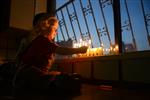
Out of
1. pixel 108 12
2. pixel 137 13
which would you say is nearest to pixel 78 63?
pixel 108 12

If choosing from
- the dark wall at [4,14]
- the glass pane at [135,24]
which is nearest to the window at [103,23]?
the glass pane at [135,24]

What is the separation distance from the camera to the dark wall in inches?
95.8

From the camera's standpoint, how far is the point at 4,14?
8.18ft

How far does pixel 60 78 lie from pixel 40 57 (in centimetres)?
21

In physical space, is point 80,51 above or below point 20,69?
above

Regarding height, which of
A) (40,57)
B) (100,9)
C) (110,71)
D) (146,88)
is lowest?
(146,88)

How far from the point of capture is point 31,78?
1231 millimetres

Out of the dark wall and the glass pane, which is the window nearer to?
the glass pane

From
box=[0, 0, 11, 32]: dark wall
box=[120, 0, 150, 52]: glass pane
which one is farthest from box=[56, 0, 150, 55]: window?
box=[0, 0, 11, 32]: dark wall

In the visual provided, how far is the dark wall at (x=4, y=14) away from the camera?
2.43 meters

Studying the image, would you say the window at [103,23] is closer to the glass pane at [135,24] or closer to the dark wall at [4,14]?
the glass pane at [135,24]

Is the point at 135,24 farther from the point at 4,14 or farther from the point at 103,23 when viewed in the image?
the point at 4,14

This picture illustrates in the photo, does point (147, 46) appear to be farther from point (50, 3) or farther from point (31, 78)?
point (31, 78)

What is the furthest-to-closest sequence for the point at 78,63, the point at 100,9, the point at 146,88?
the point at 100,9 → the point at 78,63 → the point at 146,88
